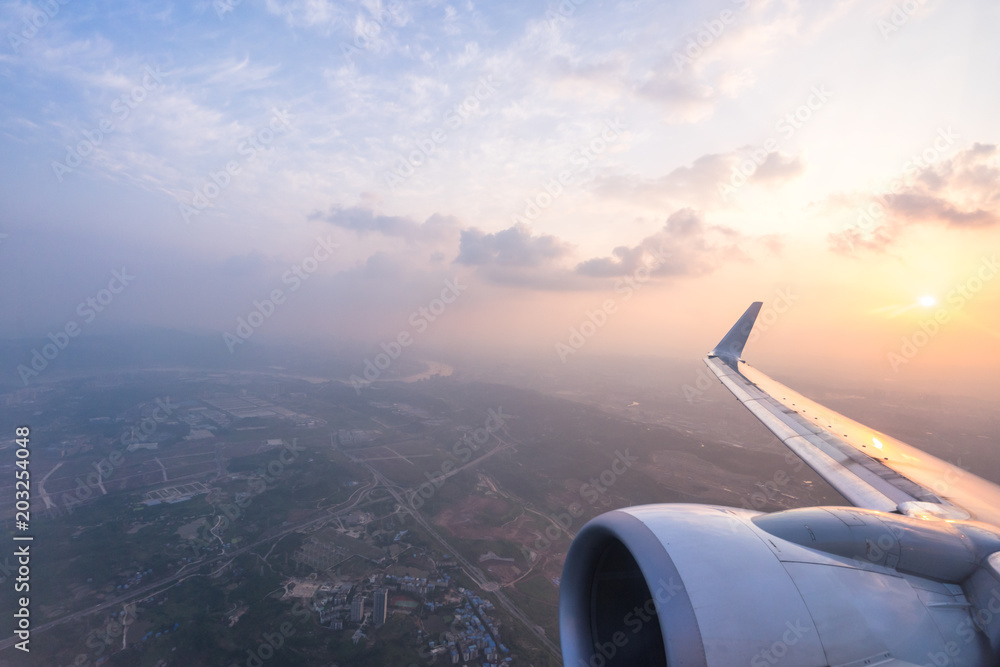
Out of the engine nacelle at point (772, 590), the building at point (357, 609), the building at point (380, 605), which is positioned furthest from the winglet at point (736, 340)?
the building at point (357, 609)

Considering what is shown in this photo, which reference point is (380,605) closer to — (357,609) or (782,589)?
(357,609)

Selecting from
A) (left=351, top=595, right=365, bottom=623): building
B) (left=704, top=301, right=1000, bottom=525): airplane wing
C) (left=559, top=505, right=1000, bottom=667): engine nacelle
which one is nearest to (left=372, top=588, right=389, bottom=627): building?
(left=351, top=595, right=365, bottom=623): building

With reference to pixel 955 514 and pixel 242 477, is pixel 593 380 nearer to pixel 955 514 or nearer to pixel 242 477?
pixel 242 477

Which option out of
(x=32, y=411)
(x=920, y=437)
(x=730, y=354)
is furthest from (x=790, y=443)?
(x=32, y=411)

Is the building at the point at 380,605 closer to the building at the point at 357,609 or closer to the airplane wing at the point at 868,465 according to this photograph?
the building at the point at 357,609

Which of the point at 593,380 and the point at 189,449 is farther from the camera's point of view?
the point at 593,380

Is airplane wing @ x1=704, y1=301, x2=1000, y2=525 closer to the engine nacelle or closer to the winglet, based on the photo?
the winglet
